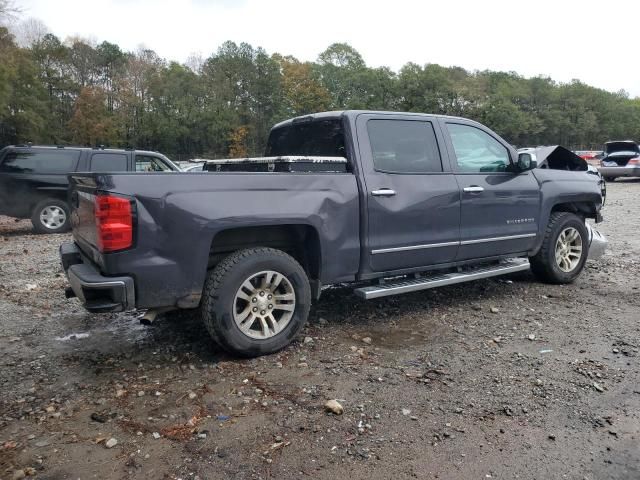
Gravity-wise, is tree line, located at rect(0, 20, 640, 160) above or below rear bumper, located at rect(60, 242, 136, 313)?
above

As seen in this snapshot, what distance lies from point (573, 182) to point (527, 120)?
208 feet

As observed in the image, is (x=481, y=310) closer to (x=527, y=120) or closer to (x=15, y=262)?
(x=15, y=262)

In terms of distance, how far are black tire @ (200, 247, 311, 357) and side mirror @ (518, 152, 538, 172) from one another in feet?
9.14

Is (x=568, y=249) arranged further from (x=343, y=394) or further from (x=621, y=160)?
(x=621, y=160)

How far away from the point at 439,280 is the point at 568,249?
225cm

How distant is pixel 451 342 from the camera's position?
169 inches

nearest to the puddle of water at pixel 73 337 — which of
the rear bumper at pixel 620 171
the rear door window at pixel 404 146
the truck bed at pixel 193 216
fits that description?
the truck bed at pixel 193 216

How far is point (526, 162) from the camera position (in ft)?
17.6

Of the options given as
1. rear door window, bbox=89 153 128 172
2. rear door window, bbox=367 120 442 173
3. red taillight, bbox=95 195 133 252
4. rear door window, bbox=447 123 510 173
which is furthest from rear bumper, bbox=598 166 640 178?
red taillight, bbox=95 195 133 252

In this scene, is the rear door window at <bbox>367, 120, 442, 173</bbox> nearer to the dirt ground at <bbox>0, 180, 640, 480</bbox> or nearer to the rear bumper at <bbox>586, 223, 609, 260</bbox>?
the dirt ground at <bbox>0, 180, 640, 480</bbox>

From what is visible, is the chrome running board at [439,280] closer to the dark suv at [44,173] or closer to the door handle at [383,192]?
the door handle at [383,192]

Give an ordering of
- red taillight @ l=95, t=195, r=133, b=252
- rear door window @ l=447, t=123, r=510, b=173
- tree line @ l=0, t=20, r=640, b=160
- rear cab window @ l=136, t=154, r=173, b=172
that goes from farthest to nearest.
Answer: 1. tree line @ l=0, t=20, r=640, b=160
2. rear cab window @ l=136, t=154, r=173, b=172
3. rear door window @ l=447, t=123, r=510, b=173
4. red taillight @ l=95, t=195, r=133, b=252

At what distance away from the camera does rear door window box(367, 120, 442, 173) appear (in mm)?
A: 4574

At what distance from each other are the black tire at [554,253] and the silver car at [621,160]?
685 inches
